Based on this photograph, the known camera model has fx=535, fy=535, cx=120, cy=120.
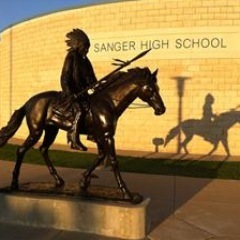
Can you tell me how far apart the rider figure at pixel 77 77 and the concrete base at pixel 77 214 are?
87cm

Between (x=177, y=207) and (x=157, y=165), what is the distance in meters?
5.30

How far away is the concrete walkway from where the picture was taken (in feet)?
24.2

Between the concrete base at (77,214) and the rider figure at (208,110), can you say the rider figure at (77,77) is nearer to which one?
the concrete base at (77,214)

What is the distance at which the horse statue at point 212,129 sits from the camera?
57.3 feet

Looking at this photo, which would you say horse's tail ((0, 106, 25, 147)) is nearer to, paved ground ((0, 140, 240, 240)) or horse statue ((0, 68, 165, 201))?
horse statue ((0, 68, 165, 201))

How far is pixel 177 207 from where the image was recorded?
9.00 meters

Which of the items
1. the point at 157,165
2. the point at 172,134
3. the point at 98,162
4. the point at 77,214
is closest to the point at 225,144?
the point at 172,134

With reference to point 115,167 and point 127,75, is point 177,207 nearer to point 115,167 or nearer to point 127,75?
point 115,167

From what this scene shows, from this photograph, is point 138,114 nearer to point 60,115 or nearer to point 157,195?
point 157,195

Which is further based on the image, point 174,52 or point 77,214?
point 174,52

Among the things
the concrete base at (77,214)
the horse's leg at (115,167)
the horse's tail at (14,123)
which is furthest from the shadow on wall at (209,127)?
the concrete base at (77,214)

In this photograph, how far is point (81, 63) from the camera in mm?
8086

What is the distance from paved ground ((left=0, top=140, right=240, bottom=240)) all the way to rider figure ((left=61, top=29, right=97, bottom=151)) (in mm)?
1437

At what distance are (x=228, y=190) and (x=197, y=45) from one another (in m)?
8.09
